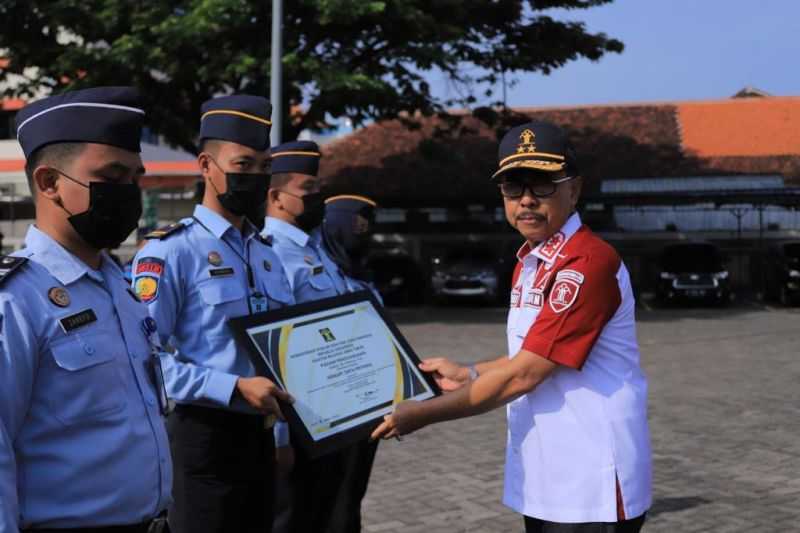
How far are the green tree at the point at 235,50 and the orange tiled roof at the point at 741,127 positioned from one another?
1817cm

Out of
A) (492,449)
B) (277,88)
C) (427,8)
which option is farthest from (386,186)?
(492,449)

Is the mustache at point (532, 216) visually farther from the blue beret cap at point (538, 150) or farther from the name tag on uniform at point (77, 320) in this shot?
A: the name tag on uniform at point (77, 320)

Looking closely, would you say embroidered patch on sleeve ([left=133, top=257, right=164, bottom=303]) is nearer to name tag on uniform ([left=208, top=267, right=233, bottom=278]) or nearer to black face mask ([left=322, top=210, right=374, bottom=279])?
name tag on uniform ([left=208, top=267, right=233, bottom=278])

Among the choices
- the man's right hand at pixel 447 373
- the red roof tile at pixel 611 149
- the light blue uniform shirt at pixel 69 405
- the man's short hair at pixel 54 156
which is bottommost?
the man's right hand at pixel 447 373

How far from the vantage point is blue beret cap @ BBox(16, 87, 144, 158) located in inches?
83.0

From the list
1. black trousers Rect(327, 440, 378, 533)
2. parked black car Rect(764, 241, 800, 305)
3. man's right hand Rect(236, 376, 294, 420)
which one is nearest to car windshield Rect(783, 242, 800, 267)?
parked black car Rect(764, 241, 800, 305)

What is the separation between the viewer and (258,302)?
11.0ft

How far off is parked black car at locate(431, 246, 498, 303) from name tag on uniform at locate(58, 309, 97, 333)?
21305mm

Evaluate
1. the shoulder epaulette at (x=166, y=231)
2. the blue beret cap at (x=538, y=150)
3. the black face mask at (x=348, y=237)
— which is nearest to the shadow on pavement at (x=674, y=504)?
the black face mask at (x=348, y=237)

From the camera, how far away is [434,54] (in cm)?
1574

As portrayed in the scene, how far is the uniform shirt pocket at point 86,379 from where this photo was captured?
1.96 m

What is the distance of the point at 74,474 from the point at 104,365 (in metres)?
0.25

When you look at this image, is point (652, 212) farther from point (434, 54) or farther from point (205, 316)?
point (205, 316)

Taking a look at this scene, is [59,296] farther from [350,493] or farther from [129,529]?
[350,493]
